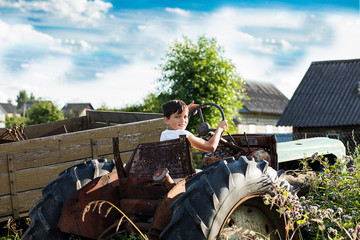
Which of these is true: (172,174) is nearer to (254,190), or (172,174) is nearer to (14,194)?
(254,190)

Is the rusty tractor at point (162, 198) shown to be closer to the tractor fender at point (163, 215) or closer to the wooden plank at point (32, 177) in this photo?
the tractor fender at point (163, 215)

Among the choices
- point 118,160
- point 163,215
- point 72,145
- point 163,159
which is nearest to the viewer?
Answer: point 163,215

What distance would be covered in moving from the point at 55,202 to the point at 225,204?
152 centimetres

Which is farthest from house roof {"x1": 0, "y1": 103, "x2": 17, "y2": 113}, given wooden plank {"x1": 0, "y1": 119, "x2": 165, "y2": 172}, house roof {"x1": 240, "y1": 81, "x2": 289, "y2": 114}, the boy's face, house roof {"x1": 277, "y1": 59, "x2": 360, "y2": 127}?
the boy's face

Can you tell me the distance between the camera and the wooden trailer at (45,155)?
5.04 metres

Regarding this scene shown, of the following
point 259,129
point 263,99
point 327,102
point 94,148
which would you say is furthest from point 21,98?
point 94,148

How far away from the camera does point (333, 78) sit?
24641 mm

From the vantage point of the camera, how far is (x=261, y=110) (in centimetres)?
3872

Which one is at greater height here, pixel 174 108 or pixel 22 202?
pixel 174 108

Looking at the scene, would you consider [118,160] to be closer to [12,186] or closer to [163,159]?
[163,159]

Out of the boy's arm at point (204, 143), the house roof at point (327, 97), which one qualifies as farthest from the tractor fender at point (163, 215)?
the house roof at point (327, 97)

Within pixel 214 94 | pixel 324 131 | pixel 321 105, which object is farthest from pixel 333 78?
pixel 214 94

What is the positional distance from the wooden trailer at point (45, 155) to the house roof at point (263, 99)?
31953mm

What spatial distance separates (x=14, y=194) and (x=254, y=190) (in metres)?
3.52
